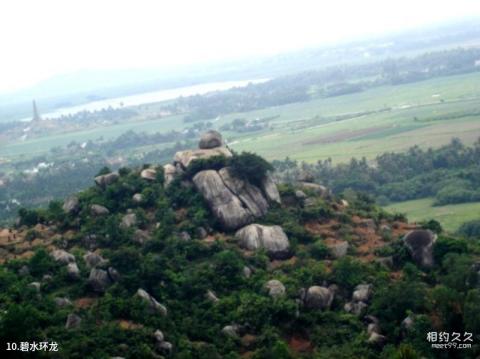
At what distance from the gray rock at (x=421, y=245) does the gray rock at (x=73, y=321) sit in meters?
14.3

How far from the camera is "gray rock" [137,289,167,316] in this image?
111 ft

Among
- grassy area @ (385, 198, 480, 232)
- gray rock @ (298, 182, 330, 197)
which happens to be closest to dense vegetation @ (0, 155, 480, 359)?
gray rock @ (298, 182, 330, 197)

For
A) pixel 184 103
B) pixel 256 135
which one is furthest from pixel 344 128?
pixel 184 103

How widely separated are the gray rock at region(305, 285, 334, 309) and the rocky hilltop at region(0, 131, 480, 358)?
0.16 feet

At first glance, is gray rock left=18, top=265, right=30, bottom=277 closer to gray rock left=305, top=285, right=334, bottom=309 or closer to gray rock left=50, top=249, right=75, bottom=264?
gray rock left=50, top=249, right=75, bottom=264

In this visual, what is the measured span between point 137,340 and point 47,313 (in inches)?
172

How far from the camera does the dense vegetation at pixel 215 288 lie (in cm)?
3100

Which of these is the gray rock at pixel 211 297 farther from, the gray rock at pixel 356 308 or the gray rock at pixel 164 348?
the gray rock at pixel 356 308

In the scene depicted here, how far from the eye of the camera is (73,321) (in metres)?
32.7

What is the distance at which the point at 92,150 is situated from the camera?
422 feet

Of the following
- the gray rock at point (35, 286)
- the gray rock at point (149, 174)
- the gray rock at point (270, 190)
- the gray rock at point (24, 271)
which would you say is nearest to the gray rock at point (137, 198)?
the gray rock at point (149, 174)

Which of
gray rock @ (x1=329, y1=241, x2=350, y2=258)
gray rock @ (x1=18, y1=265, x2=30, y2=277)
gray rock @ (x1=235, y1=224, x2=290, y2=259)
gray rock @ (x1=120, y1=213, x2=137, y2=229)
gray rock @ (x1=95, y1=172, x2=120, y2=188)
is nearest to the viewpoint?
gray rock @ (x1=18, y1=265, x2=30, y2=277)

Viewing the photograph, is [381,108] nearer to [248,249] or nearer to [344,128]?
[344,128]

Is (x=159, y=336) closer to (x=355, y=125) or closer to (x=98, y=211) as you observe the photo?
(x=98, y=211)
